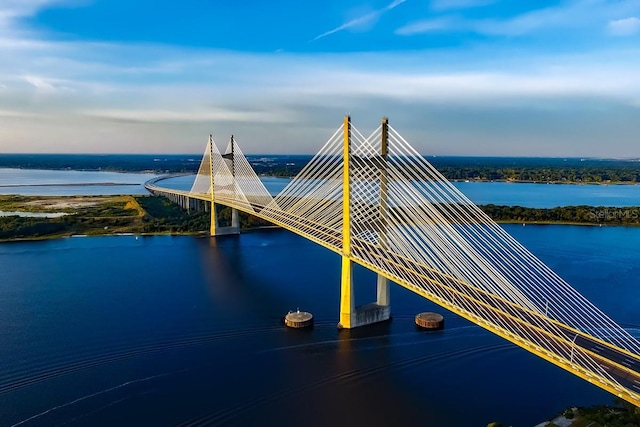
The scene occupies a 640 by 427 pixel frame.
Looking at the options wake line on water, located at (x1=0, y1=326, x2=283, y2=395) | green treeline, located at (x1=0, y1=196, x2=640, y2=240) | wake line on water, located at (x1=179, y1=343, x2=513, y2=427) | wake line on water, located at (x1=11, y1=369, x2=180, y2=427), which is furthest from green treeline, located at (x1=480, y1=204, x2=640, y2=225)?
wake line on water, located at (x1=11, y1=369, x2=180, y2=427)

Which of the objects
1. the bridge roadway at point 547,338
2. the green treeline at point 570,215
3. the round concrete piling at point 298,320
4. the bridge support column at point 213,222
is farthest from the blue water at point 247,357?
the green treeline at point 570,215

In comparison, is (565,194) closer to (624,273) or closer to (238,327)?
(624,273)

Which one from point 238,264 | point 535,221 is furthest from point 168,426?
point 535,221

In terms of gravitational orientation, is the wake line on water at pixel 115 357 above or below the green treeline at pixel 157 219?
below

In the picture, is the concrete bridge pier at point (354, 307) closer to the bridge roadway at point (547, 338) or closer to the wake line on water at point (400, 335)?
the wake line on water at point (400, 335)

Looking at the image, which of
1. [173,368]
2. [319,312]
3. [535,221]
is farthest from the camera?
[535,221]

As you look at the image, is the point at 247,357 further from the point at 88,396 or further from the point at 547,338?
the point at 547,338

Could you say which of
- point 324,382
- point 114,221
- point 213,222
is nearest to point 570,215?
point 213,222
